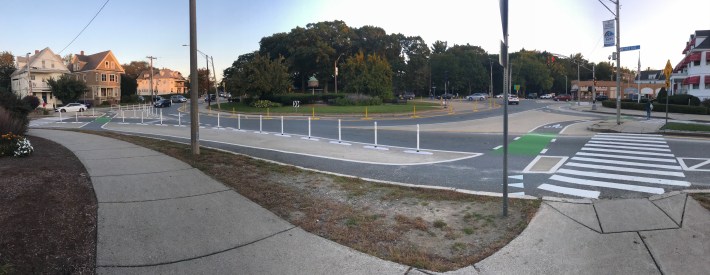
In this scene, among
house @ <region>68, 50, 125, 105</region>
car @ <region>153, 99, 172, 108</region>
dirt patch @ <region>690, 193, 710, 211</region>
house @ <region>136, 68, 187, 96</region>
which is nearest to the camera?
dirt patch @ <region>690, 193, 710, 211</region>

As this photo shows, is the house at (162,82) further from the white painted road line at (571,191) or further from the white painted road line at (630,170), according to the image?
the white painted road line at (571,191)

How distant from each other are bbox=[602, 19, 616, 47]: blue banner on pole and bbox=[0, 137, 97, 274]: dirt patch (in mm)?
27480

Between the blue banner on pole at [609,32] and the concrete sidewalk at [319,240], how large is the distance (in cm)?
2302

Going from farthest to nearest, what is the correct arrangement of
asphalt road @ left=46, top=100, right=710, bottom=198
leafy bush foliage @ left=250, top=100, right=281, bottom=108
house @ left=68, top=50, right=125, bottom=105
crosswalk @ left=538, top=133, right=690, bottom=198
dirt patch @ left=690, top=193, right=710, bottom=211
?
house @ left=68, top=50, right=125, bottom=105 < leafy bush foliage @ left=250, top=100, right=281, bottom=108 < asphalt road @ left=46, top=100, right=710, bottom=198 < crosswalk @ left=538, top=133, right=690, bottom=198 < dirt patch @ left=690, top=193, right=710, bottom=211

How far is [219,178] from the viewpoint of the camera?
888 cm

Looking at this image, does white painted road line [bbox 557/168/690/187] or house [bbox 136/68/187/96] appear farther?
house [bbox 136/68/187/96]

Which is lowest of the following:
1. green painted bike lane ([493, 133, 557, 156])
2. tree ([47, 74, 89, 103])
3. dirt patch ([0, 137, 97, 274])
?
green painted bike lane ([493, 133, 557, 156])

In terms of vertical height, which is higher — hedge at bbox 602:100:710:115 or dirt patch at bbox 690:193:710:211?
hedge at bbox 602:100:710:115

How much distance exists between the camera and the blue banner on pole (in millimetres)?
26500

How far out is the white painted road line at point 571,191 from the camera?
8234 millimetres

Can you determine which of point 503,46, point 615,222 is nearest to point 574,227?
point 615,222

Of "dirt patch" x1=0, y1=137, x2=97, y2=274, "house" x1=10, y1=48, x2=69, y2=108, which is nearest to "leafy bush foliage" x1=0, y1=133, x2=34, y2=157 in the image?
"dirt patch" x1=0, y1=137, x2=97, y2=274

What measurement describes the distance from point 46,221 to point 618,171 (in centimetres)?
1126

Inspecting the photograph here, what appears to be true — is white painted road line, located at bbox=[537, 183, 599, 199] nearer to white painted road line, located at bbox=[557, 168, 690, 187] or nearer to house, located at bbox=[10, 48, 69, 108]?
white painted road line, located at bbox=[557, 168, 690, 187]
